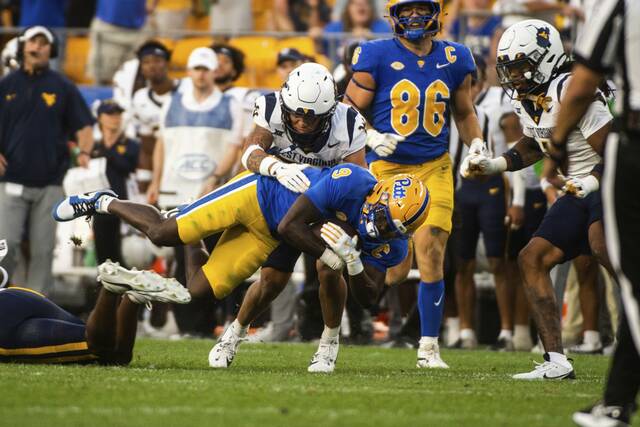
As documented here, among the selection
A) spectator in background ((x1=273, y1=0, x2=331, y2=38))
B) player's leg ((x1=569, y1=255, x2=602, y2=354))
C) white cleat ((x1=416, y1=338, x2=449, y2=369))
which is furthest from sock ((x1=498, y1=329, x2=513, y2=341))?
spectator in background ((x1=273, y1=0, x2=331, y2=38))

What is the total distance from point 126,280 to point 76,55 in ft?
26.5

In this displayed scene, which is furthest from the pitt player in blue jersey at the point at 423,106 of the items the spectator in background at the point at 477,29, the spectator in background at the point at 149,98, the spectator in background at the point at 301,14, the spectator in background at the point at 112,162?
the spectator in background at the point at 301,14

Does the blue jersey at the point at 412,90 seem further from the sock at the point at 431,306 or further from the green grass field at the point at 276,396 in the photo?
the green grass field at the point at 276,396

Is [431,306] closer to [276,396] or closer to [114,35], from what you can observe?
[276,396]

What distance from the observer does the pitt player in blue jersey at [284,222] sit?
685cm

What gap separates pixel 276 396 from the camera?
567 cm

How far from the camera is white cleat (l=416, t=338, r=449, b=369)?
780 cm

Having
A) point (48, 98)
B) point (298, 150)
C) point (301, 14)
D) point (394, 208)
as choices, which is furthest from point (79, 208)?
point (301, 14)

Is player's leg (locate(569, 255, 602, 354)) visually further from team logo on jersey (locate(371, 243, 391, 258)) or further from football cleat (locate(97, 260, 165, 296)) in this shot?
football cleat (locate(97, 260, 165, 296))

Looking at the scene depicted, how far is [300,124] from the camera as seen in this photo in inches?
286

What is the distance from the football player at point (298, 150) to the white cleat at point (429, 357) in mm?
752

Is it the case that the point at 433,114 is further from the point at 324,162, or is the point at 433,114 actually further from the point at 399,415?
the point at 399,415

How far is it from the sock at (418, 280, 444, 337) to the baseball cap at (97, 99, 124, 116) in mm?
A: 4682

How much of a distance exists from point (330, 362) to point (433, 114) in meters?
1.78
